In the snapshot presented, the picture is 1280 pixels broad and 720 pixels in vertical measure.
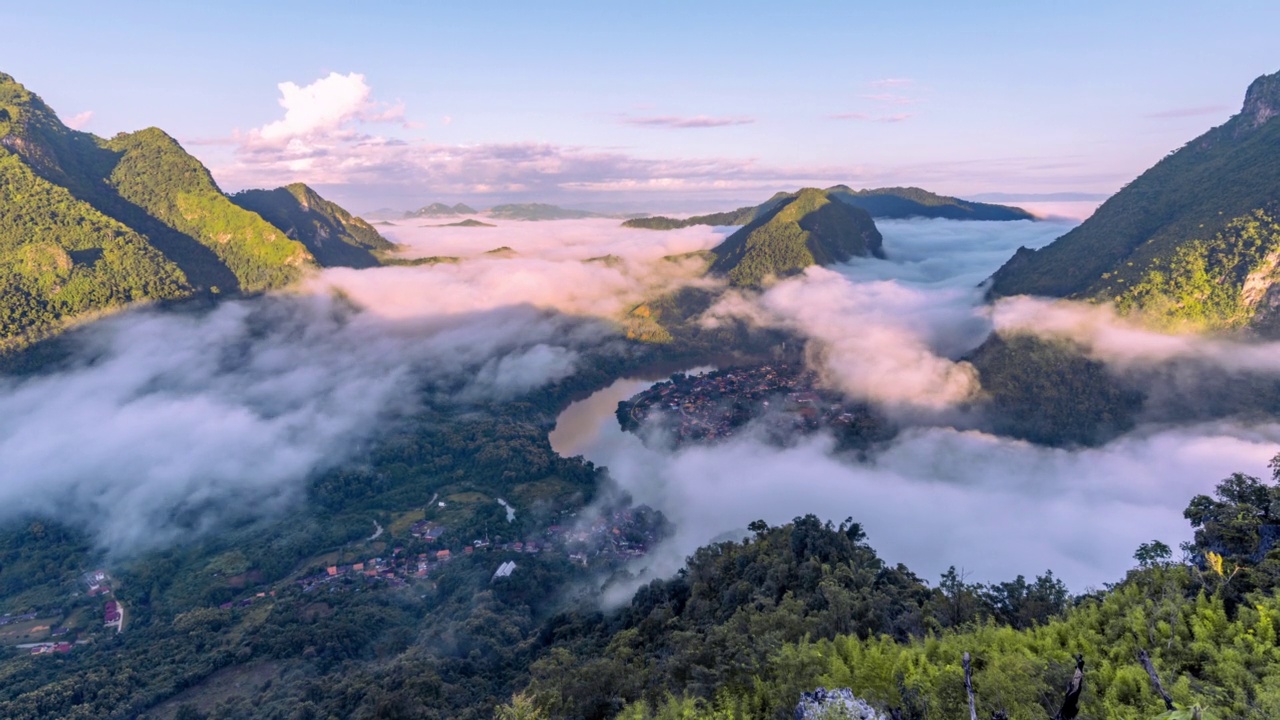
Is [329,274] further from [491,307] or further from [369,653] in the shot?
[369,653]

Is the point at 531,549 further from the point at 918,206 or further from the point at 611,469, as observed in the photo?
the point at 918,206

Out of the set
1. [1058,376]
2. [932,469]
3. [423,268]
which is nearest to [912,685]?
[932,469]

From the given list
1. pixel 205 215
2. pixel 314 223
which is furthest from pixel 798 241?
pixel 205 215

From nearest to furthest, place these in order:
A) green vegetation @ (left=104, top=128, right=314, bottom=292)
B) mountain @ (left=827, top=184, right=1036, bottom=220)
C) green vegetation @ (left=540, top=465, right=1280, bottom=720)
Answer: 1. green vegetation @ (left=540, top=465, right=1280, bottom=720)
2. green vegetation @ (left=104, top=128, right=314, bottom=292)
3. mountain @ (left=827, top=184, right=1036, bottom=220)

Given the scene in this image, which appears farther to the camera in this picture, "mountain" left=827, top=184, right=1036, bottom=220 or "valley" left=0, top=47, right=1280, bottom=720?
"mountain" left=827, top=184, right=1036, bottom=220

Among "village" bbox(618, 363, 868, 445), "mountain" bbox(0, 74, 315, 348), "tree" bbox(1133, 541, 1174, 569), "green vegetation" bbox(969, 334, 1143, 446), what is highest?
"mountain" bbox(0, 74, 315, 348)

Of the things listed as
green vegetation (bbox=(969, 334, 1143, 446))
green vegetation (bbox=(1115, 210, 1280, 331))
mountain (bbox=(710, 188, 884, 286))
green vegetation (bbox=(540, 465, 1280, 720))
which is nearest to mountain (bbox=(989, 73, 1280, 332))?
green vegetation (bbox=(1115, 210, 1280, 331))

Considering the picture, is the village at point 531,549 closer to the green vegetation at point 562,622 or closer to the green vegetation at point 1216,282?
the green vegetation at point 562,622

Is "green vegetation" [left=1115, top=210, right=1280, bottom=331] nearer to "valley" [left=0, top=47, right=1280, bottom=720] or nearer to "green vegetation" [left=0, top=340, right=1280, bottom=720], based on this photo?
"valley" [left=0, top=47, right=1280, bottom=720]
